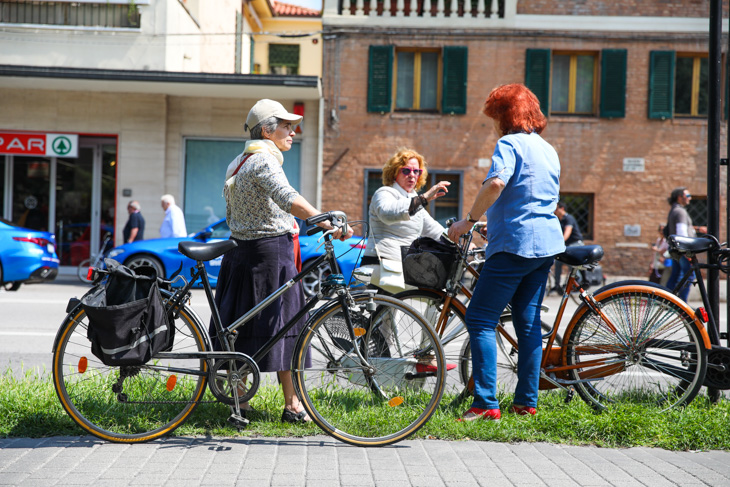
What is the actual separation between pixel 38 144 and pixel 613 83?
47.3 ft

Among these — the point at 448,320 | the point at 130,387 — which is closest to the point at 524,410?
the point at 448,320

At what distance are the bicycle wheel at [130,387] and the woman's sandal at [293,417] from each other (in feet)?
1.72

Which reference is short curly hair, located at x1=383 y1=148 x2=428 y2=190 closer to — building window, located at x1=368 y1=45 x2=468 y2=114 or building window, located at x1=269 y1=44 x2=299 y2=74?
building window, located at x1=368 y1=45 x2=468 y2=114

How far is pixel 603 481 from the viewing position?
350 centimetres

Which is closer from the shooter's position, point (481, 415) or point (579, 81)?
point (481, 415)

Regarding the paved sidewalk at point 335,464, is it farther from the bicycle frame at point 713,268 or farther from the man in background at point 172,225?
the man in background at point 172,225

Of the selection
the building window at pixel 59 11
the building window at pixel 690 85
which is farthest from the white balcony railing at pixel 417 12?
the building window at pixel 59 11

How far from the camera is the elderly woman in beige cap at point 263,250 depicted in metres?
4.27

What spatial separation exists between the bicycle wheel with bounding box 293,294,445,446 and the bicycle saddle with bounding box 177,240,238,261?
628 mm

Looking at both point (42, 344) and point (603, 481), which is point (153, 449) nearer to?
point (603, 481)

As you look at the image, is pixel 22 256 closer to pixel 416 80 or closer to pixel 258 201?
pixel 258 201

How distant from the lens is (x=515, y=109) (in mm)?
4457

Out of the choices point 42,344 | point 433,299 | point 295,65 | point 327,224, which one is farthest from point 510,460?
point 295,65

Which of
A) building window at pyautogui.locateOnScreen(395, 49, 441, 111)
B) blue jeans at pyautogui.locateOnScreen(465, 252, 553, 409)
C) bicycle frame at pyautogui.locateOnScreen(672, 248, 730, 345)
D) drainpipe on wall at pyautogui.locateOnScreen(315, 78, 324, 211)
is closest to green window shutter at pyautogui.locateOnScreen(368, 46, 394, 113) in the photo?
building window at pyautogui.locateOnScreen(395, 49, 441, 111)
